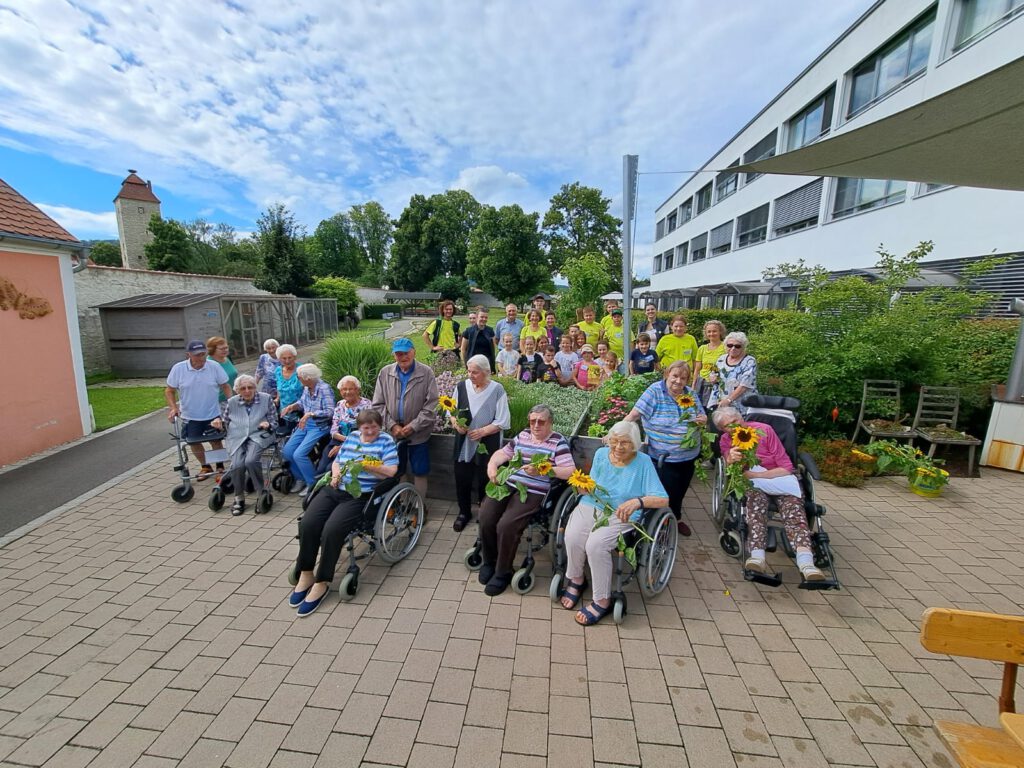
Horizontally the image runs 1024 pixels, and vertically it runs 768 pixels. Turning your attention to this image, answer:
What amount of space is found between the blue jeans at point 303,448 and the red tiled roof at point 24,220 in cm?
497

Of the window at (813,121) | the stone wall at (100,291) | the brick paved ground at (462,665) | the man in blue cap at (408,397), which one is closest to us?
the brick paved ground at (462,665)

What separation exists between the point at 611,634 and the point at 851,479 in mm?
3835

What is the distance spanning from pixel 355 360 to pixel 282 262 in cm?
2483

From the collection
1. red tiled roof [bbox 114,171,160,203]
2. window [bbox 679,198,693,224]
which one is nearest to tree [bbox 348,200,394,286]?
red tiled roof [bbox 114,171,160,203]

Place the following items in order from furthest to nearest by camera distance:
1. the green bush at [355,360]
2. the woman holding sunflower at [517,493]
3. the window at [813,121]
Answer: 1. the window at [813,121]
2. the green bush at [355,360]
3. the woman holding sunflower at [517,493]

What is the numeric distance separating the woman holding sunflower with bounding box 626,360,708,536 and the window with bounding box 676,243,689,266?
95.2ft

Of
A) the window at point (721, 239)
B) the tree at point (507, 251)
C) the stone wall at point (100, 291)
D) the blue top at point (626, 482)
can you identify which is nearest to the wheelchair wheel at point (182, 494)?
the blue top at point (626, 482)

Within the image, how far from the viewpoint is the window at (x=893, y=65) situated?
400 inches

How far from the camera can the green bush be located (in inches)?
240

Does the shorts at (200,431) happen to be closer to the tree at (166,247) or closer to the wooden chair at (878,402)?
the wooden chair at (878,402)

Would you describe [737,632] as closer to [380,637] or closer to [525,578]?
[525,578]

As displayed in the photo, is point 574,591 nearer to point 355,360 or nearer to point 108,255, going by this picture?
point 355,360

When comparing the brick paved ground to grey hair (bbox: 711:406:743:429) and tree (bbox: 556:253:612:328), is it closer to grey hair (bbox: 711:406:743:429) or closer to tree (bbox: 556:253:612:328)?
grey hair (bbox: 711:406:743:429)

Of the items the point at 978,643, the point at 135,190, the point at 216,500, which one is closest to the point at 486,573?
the point at 978,643
